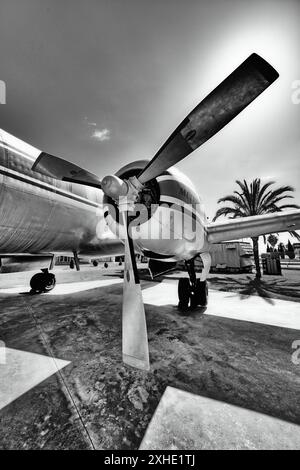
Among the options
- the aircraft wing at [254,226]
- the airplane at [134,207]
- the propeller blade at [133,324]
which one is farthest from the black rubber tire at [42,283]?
the aircraft wing at [254,226]

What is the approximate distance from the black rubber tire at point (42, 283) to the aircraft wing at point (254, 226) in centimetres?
689

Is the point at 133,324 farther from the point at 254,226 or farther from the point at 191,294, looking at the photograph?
→ the point at 254,226

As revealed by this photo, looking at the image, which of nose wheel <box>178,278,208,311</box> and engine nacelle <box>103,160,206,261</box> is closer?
engine nacelle <box>103,160,206,261</box>

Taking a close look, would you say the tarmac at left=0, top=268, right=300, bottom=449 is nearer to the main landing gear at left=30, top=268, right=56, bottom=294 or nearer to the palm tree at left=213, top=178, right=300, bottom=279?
the main landing gear at left=30, top=268, right=56, bottom=294

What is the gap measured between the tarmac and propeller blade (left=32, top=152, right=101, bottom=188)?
2.81 meters

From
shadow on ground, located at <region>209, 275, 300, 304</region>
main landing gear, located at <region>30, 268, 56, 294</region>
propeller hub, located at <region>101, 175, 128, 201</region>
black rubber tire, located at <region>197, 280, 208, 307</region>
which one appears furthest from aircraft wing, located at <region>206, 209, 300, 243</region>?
main landing gear, located at <region>30, 268, 56, 294</region>

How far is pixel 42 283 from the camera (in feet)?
26.3

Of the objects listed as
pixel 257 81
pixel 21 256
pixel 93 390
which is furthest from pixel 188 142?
pixel 21 256

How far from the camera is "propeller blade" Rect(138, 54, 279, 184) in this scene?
1.82 metres

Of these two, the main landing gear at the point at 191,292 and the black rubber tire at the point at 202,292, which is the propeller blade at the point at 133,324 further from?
the black rubber tire at the point at 202,292

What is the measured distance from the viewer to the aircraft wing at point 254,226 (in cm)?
450

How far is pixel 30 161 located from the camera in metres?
4.23

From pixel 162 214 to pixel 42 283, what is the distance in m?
6.88
